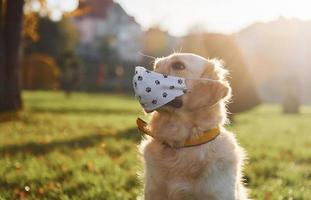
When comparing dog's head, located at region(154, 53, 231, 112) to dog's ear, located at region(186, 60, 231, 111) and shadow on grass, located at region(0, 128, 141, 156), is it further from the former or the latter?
shadow on grass, located at region(0, 128, 141, 156)

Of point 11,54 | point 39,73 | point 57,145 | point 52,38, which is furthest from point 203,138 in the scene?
point 52,38

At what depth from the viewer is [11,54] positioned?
17062 mm

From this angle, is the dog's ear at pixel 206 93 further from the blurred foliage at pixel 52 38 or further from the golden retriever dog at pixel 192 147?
the blurred foliage at pixel 52 38

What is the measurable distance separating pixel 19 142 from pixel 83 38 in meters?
86.1

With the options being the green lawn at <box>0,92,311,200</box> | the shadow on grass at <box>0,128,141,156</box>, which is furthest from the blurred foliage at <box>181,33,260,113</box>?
the shadow on grass at <box>0,128,141,156</box>

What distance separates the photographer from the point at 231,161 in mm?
4367

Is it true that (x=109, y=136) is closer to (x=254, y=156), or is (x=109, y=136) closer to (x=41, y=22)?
(x=254, y=156)

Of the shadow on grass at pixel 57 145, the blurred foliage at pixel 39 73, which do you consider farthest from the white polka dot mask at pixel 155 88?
the blurred foliage at pixel 39 73

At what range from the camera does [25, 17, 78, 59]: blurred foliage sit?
5406 centimetres

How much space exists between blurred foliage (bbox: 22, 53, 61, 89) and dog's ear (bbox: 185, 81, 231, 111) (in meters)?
37.7

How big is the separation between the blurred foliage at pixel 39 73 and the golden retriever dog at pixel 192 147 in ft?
123

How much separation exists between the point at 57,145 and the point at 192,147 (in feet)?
21.3

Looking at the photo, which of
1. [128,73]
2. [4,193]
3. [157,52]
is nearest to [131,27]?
[157,52]

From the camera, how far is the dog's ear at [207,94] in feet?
14.5
